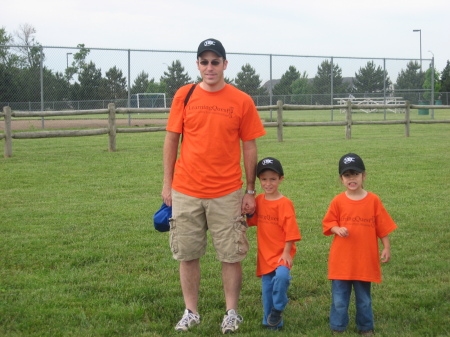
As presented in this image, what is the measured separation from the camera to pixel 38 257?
571cm

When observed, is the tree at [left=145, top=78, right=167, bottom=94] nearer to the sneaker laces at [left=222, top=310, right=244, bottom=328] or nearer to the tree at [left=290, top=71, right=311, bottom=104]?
the tree at [left=290, top=71, right=311, bottom=104]

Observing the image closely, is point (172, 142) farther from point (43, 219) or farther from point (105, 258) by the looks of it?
point (43, 219)

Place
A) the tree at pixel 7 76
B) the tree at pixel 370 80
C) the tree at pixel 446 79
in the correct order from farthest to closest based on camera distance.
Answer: the tree at pixel 446 79, the tree at pixel 370 80, the tree at pixel 7 76

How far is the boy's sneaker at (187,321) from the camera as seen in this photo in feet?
12.9

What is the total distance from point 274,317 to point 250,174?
0.92 metres

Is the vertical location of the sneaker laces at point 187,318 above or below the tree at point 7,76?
below

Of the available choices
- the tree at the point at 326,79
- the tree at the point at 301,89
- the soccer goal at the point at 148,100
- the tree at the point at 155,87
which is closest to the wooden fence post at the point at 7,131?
the soccer goal at the point at 148,100

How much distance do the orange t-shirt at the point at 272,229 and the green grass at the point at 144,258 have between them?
445 millimetres

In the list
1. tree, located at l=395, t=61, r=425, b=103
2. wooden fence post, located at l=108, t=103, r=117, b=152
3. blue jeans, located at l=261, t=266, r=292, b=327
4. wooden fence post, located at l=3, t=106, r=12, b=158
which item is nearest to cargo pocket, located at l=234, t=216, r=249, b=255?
blue jeans, located at l=261, t=266, r=292, b=327

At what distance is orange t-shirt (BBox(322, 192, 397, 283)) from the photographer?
12.4 ft

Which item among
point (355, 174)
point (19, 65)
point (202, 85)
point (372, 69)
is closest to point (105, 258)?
point (202, 85)

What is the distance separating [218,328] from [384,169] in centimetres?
802

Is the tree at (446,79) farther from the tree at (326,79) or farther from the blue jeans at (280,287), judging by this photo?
the blue jeans at (280,287)

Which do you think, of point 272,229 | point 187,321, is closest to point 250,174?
point 272,229
